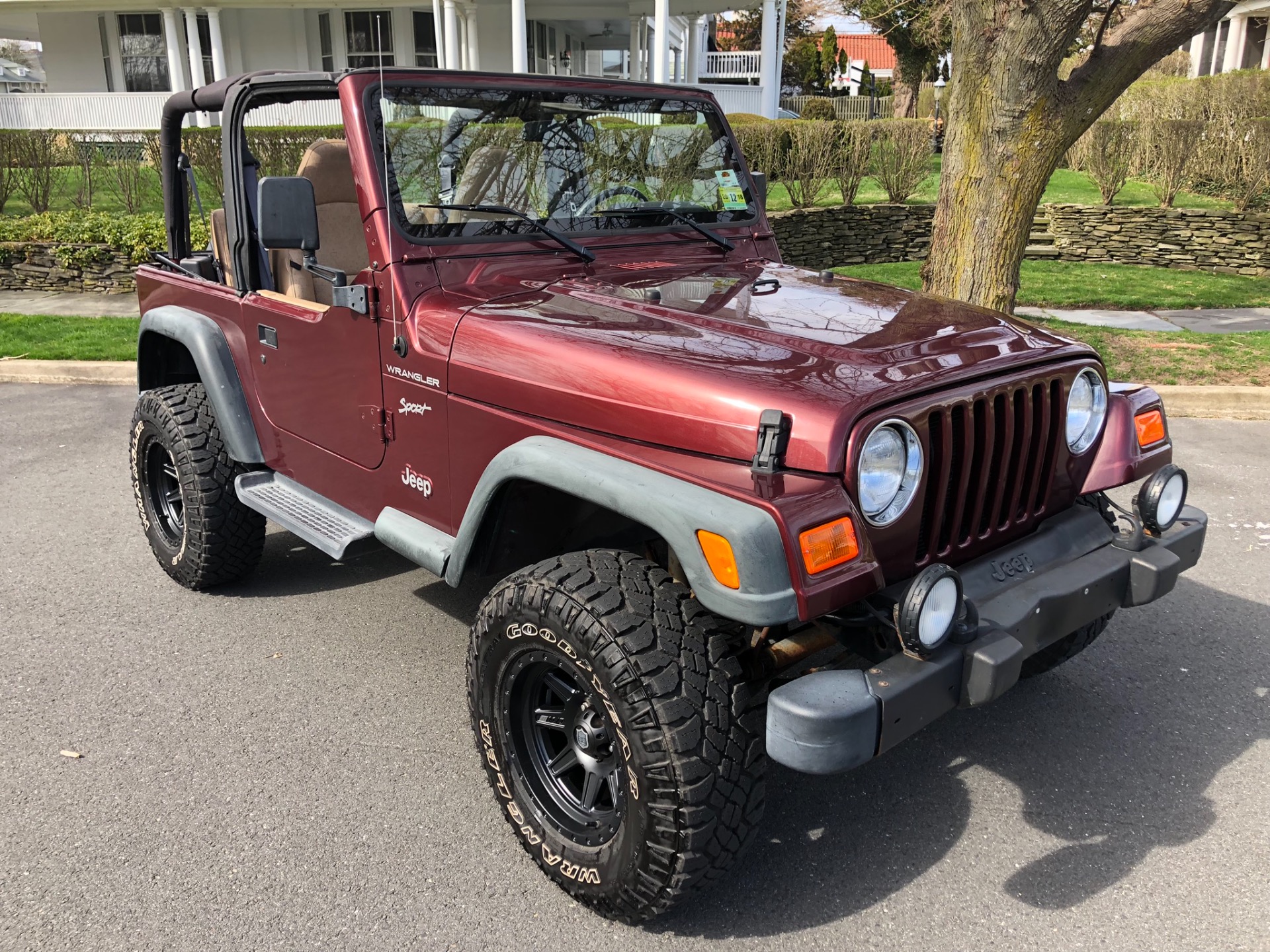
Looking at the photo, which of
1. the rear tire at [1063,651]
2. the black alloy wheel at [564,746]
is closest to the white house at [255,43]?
the rear tire at [1063,651]

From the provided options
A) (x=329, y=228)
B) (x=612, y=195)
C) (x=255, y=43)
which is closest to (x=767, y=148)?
(x=612, y=195)

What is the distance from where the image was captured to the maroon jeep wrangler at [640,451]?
2.24 m

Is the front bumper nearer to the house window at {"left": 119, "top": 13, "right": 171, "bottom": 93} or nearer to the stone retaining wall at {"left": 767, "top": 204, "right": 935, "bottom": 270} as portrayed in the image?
the stone retaining wall at {"left": 767, "top": 204, "right": 935, "bottom": 270}

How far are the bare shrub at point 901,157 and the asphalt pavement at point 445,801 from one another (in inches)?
427

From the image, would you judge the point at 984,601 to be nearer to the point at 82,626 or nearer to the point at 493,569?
the point at 493,569

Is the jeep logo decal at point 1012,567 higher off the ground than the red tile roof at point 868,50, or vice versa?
the red tile roof at point 868,50

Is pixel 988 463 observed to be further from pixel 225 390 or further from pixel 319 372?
pixel 225 390

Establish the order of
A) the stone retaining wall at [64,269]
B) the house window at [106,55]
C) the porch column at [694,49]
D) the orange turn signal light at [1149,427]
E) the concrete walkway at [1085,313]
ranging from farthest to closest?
the porch column at [694,49] < the house window at [106,55] < the stone retaining wall at [64,269] < the concrete walkway at [1085,313] < the orange turn signal light at [1149,427]

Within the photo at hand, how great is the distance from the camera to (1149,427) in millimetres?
3018

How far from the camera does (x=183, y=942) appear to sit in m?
2.42

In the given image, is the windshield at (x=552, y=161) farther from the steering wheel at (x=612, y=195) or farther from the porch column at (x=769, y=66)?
the porch column at (x=769, y=66)

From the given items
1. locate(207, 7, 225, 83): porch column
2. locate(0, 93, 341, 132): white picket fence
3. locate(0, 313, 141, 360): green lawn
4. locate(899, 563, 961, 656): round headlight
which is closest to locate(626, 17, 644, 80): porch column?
locate(207, 7, 225, 83): porch column

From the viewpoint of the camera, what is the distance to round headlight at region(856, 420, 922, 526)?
89.7 inches

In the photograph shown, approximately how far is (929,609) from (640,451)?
0.75 metres
